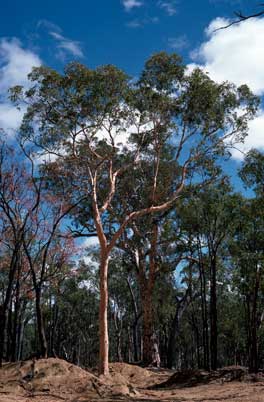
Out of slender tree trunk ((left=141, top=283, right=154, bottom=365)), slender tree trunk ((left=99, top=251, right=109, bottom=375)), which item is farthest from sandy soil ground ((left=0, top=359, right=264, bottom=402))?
slender tree trunk ((left=141, top=283, right=154, bottom=365))

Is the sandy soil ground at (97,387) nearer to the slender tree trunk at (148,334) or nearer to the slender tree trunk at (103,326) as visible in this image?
the slender tree trunk at (103,326)

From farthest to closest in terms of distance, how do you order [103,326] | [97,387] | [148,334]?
[148,334] → [103,326] → [97,387]

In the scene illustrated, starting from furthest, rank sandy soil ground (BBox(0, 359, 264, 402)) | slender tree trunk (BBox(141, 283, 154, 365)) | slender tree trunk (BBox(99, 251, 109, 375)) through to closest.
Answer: slender tree trunk (BBox(141, 283, 154, 365)) < slender tree trunk (BBox(99, 251, 109, 375)) < sandy soil ground (BBox(0, 359, 264, 402))

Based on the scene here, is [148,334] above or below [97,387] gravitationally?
above

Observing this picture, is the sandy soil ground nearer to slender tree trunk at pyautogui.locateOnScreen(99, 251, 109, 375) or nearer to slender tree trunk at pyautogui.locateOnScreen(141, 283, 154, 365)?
slender tree trunk at pyautogui.locateOnScreen(99, 251, 109, 375)

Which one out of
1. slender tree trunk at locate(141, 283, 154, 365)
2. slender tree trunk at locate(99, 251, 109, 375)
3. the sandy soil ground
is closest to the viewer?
the sandy soil ground

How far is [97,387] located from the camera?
41.5 ft

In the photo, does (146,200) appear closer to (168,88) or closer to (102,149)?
(102,149)

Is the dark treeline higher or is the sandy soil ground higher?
the dark treeline

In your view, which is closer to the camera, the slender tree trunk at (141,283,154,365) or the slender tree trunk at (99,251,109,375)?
the slender tree trunk at (99,251,109,375)

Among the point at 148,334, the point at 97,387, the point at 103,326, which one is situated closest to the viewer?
the point at 97,387

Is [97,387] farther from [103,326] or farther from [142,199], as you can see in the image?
[142,199]

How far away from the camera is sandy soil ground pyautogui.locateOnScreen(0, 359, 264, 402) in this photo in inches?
449

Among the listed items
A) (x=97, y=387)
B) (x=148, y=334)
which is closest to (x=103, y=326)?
(x=97, y=387)
